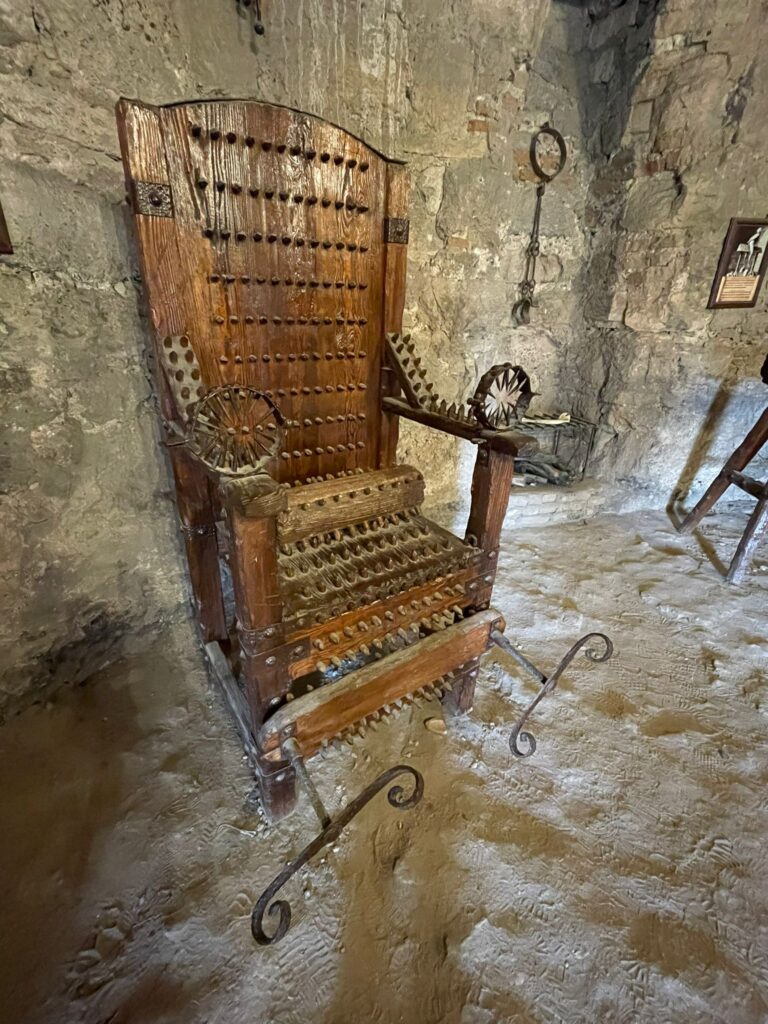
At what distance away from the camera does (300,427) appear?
1.92m

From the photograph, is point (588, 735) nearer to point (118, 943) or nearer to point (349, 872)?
point (349, 872)

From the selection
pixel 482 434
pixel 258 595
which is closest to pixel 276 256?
pixel 482 434

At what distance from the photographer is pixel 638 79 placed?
2.89 meters

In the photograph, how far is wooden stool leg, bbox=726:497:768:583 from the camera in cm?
287

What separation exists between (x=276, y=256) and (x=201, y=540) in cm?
104

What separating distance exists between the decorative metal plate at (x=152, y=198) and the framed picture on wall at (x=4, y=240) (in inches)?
21.0

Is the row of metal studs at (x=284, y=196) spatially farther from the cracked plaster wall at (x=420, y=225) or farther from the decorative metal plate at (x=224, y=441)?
the decorative metal plate at (x=224, y=441)

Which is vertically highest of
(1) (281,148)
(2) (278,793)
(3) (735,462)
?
(1) (281,148)

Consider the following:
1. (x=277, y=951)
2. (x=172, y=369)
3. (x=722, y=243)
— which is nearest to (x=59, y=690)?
(x=277, y=951)

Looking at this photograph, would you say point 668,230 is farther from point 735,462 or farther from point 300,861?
point 300,861

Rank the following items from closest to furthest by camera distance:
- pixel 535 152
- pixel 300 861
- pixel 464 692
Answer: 1. pixel 300 861
2. pixel 464 692
3. pixel 535 152

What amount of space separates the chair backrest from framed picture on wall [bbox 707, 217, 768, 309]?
96.2 inches

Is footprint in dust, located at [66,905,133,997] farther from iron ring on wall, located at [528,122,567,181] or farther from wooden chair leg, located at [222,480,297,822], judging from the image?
iron ring on wall, located at [528,122,567,181]

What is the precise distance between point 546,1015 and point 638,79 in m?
4.30
